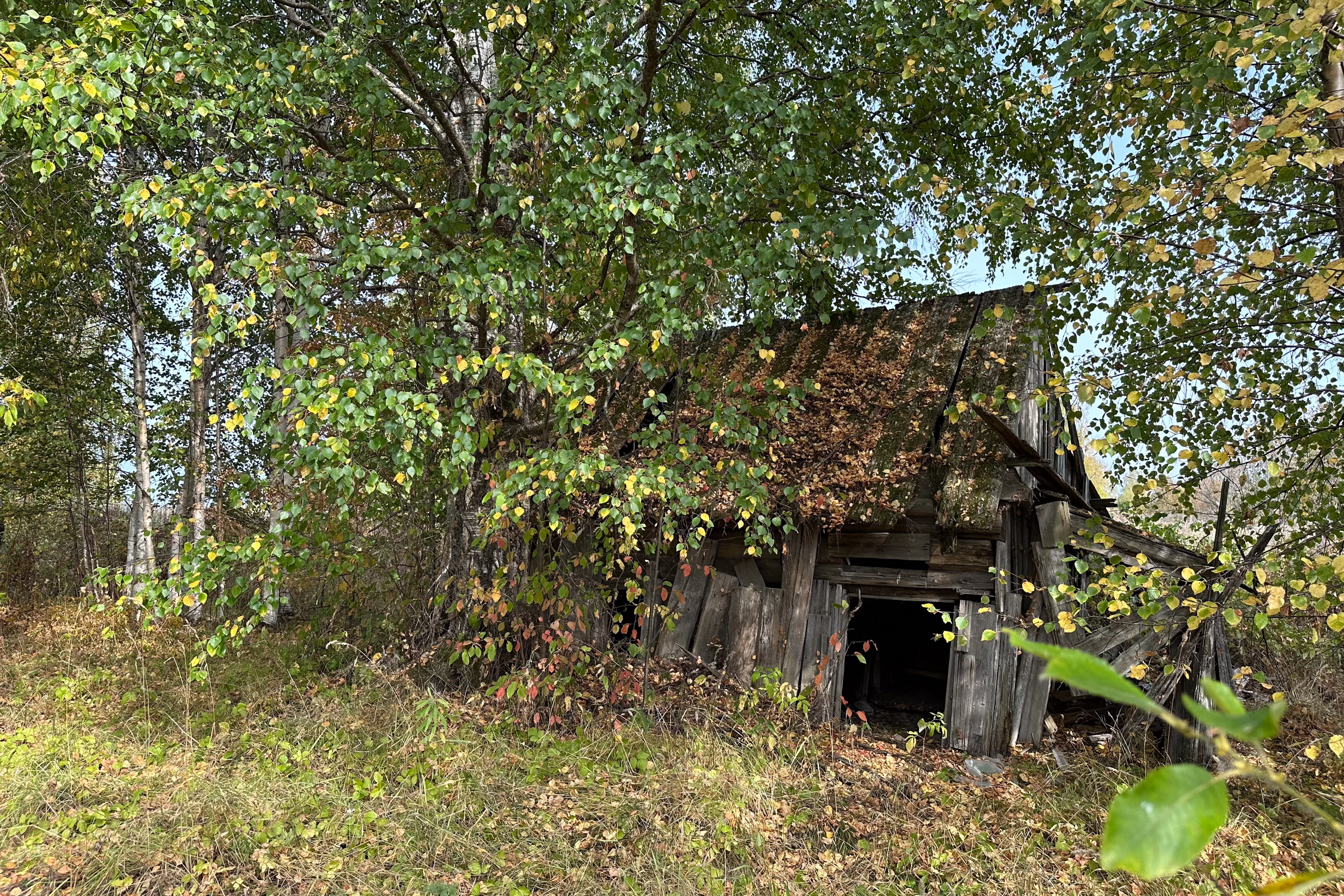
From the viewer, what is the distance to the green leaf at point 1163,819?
0.48 meters

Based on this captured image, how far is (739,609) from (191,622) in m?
6.67

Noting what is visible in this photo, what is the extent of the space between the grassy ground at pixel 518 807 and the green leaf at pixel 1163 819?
176 inches

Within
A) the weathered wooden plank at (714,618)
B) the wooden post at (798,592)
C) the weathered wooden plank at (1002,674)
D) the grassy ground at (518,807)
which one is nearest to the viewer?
the grassy ground at (518,807)

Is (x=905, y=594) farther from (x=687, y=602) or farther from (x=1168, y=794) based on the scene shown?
(x=1168, y=794)

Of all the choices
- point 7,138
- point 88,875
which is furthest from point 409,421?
point 7,138

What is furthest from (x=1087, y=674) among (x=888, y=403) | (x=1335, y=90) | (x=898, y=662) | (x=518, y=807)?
(x=898, y=662)

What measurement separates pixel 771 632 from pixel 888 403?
263 centimetres

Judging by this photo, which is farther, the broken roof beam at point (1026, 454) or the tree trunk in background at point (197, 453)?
the tree trunk in background at point (197, 453)

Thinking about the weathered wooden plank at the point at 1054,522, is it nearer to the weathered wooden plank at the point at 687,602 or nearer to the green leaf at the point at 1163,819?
the weathered wooden plank at the point at 687,602

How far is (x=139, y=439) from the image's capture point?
10.3 metres

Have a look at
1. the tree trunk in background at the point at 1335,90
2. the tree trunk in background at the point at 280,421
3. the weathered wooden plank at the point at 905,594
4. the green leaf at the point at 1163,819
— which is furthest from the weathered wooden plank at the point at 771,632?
the green leaf at the point at 1163,819

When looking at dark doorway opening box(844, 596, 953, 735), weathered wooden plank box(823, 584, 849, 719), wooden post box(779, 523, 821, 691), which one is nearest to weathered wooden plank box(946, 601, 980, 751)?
weathered wooden plank box(823, 584, 849, 719)

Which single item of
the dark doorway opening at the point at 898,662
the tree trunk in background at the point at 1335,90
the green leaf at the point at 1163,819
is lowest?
the dark doorway opening at the point at 898,662

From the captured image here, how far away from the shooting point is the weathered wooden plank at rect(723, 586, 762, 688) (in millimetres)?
7867
